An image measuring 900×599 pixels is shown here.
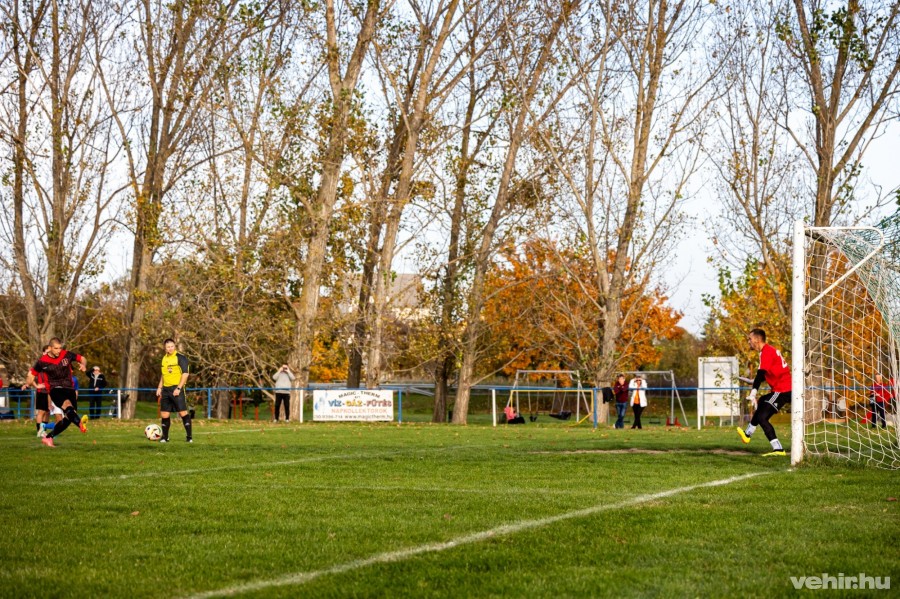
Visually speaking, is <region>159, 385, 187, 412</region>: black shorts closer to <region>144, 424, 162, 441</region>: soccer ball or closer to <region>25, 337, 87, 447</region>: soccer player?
<region>144, 424, 162, 441</region>: soccer ball

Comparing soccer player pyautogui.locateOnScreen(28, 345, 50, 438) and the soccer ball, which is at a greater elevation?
soccer player pyautogui.locateOnScreen(28, 345, 50, 438)

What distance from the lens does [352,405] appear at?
94.4 ft

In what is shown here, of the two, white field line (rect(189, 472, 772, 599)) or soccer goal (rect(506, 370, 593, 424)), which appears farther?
soccer goal (rect(506, 370, 593, 424))

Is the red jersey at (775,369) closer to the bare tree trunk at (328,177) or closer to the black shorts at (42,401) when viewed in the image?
the black shorts at (42,401)

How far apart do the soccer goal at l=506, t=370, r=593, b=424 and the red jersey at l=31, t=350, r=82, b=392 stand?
16.5 metres

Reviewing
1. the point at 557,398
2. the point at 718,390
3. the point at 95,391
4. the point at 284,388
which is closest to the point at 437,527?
the point at 284,388

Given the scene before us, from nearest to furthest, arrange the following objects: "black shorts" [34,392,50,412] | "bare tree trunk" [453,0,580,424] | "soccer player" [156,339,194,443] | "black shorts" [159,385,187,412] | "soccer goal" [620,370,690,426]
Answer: "soccer player" [156,339,194,443]
"black shorts" [159,385,187,412]
"black shorts" [34,392,50,412]
"soccer goal" [620,370,690,426]
"bare tree trunk" [453,0,580,424]

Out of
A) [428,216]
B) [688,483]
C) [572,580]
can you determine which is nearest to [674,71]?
[428,216]

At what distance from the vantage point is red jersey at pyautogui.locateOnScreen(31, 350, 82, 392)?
16500mm

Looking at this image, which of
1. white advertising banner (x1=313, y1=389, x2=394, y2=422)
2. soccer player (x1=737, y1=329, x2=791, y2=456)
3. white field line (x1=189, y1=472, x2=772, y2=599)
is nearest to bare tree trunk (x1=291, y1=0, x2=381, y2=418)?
white advertising banner (x1=313, y1=389, x2=394, y2=422)

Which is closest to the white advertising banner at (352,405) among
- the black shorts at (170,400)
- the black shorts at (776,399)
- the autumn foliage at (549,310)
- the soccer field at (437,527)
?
the autumn foliage at (549,310)

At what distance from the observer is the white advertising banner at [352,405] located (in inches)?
1128

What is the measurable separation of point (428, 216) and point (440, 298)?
2.81m

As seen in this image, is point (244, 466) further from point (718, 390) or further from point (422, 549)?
point (718, 390)
